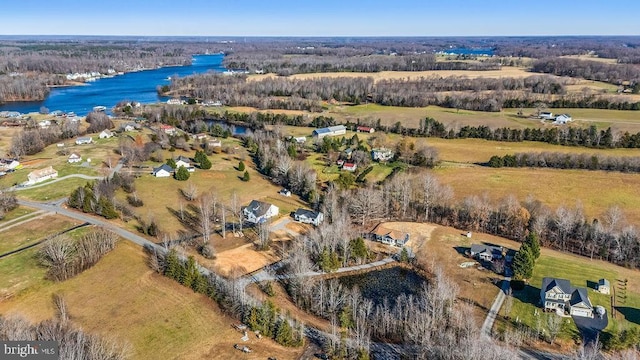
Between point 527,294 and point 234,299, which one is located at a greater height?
A: point 234,299

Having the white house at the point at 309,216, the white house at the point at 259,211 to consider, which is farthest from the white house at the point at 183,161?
the white house at the point at 309,216

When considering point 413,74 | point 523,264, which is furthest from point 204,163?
point 413,74

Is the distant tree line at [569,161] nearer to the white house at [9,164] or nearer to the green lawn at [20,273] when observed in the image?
the green lawn at [20,273]

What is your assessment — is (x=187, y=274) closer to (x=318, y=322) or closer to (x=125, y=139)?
(x=318, y=322)

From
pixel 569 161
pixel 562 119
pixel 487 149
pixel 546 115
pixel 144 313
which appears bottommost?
pixel 144 313

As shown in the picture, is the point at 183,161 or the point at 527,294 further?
the point at 183,161

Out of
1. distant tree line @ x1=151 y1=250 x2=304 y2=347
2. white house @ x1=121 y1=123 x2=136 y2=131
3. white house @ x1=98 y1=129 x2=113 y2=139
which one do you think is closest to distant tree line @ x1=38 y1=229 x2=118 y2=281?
distant tree line @ x1=151 y1=250 x2=304 y2=347

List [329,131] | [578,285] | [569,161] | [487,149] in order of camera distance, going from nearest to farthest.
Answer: [578,285] → [569,161] → [487,149] → [329,131]

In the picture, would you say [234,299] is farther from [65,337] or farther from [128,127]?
[128,127]
